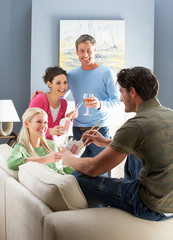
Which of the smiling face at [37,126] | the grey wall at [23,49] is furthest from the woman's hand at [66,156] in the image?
the grey wall at [23,49]

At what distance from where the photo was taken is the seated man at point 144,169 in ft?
6.09

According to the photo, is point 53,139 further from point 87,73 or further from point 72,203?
point 72,203

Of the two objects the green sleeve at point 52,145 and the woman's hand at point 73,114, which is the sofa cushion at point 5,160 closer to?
the green sleeve at point 52,145

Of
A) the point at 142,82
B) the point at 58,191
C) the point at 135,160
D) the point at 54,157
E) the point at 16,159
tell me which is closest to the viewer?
the point at 58,191

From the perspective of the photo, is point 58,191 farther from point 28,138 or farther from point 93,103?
point 93,103

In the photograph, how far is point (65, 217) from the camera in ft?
5.54

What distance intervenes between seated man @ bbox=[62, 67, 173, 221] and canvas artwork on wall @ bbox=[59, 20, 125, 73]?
13.9 feet

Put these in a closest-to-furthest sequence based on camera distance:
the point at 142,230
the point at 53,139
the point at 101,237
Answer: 1. the point at 101,237
2. the point at 142,230
3. the point at 53,139

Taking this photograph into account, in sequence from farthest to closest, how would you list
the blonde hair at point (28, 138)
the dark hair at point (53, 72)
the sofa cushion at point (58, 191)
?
the dark hair at point (53, 72) → the blonde hair at point (28, 138) → the sofa cushion at point (58, 191)

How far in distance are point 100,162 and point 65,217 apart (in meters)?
0.32

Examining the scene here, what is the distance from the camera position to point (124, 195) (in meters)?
1.92

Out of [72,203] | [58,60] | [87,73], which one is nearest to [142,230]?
[72,203]

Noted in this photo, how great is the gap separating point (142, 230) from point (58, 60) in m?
4.67

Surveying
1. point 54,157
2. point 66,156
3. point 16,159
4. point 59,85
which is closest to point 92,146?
point 59,85
